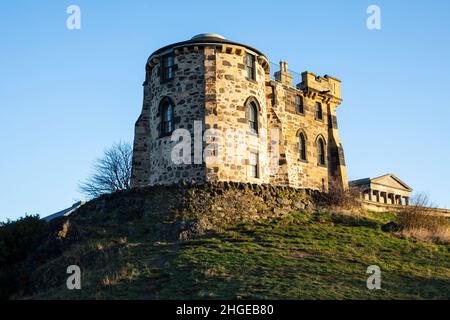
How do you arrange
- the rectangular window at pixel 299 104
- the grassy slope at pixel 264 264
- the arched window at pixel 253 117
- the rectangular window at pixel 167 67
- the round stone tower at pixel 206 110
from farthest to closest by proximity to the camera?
the rectangular window at pixel 299 104
the rectangular window at pixel 167 67
the arched window at pixel 253 117
the round stone tower at pixel 206 110
the grassy slope at pixel 264 264

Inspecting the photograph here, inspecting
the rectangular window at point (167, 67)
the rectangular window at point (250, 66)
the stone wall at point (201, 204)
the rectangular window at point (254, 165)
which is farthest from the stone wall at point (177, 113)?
the rectangular window at point (254, 165)

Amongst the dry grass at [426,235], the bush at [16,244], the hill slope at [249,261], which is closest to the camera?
the hill slope at [249,261]

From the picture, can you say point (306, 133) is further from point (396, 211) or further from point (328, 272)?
point (328, 272)

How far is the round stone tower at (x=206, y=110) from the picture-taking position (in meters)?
29.3

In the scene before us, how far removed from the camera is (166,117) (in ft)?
102

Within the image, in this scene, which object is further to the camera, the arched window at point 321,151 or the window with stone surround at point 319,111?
the window with stone surround at point 319,111

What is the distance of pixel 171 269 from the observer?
19625 mm

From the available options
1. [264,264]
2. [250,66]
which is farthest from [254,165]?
[264,264]

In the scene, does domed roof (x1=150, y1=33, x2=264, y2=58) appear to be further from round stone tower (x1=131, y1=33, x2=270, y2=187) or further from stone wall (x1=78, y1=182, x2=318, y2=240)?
stone wall (x1=78, y1=182, x2=318, y2=240)

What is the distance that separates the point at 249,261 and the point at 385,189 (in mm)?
41858

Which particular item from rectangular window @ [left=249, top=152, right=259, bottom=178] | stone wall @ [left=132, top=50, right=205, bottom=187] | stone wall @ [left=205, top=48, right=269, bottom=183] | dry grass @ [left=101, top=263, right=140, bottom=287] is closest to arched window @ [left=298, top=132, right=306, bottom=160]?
stone wall @ [left=205, top=48, right=269, bottom=183]

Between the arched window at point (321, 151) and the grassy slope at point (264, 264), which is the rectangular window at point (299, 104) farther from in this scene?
the grassy slope at point (264, 264)

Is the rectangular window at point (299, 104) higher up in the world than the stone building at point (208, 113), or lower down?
higher up

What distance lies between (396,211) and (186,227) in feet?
55.9
